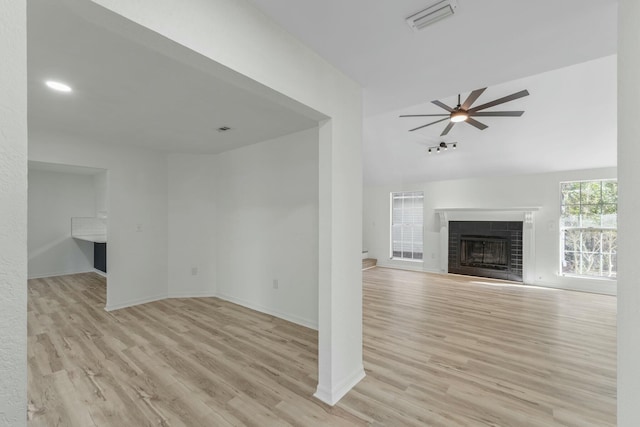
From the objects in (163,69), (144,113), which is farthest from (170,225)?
(163,69)

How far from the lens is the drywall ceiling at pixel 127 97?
1.60 m

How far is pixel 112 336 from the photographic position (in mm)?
3023

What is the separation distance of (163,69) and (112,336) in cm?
289

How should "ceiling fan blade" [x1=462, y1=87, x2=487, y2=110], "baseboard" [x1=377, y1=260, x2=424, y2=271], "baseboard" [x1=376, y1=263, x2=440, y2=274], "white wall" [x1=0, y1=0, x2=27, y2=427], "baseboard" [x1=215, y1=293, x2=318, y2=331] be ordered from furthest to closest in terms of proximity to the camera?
"baseboard" [x1=377, y1=260, x2=424, y2=271] < "baseboard" [x1=376, y1=263, x2=440, y2=274] < "ceiling fan blade" [x1=462, y1=87, x2=487, y2=110] < "baseboard" [x1=215, y1=293, x2=318, y2=331] < "white wall" [x1=0, y1=0, x2=27, y2=427]

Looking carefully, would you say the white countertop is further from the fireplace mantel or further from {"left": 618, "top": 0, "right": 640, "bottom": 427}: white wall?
the fireplace mantel

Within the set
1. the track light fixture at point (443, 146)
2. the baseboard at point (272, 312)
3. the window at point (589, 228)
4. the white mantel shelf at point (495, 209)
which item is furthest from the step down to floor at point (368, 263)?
the window at point (589, 228)

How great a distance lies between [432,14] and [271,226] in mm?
2930

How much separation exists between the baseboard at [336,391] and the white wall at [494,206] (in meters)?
5.35

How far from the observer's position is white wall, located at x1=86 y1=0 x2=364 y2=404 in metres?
1.25

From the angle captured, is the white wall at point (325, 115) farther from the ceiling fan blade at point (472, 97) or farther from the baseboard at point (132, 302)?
the baseboard at point (132, 302)

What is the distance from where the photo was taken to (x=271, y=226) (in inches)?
149

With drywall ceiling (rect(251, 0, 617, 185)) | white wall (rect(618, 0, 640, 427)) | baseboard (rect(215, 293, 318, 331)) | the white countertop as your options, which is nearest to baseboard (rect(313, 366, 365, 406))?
baseboard (rect(215, 293, 318, 331))

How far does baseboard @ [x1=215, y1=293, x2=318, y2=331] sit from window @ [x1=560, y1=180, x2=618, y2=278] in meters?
5.35

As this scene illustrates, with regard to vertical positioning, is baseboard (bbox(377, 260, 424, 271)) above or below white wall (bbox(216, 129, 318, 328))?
below
